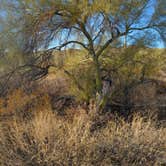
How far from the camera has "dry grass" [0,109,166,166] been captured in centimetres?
472

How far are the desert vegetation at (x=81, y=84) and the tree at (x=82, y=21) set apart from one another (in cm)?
3

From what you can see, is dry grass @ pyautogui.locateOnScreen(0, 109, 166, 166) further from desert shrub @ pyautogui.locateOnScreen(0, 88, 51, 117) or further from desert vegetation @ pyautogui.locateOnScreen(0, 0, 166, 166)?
desert shrub @ pyautogui.locateOnScreen(0, 88, 51, 117)

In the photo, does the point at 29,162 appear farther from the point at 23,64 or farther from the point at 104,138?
the point at 23,64

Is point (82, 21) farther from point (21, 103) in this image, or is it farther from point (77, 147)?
point (77, 147)

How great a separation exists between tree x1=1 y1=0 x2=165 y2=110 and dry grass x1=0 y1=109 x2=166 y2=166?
184 inches

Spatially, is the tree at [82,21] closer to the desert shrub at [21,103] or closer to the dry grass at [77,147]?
the desert shrub at [21,103]

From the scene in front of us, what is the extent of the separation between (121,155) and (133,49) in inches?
281

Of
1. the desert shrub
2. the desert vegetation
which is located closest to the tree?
the desert vegetation

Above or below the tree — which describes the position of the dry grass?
below

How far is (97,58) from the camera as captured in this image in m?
11.8

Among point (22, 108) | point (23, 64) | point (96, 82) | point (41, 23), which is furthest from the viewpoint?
point (96, 82)

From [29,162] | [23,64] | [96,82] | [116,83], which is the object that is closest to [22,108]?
[23,64]

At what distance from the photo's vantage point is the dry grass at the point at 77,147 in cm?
472

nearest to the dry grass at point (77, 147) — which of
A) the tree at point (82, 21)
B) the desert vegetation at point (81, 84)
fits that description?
the desert vegetation at point (81, 84)
